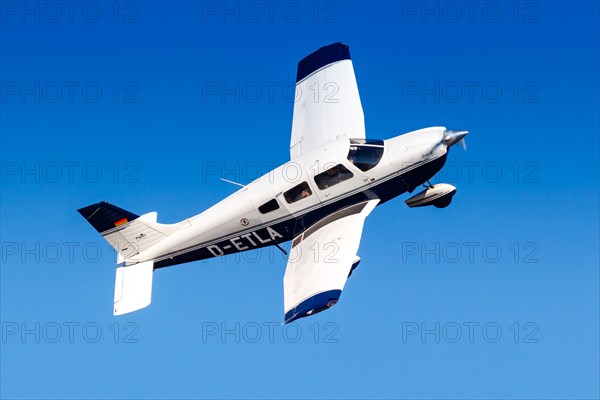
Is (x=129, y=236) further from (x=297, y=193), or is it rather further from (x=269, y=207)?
(x=297, y=193)

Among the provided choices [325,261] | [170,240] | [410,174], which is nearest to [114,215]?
[170,240]

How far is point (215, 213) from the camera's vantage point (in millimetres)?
27750

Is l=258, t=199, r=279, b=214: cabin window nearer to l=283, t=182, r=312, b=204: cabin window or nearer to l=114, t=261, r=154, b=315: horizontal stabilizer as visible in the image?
l=283, t=182, r=312, b=204: cabin window

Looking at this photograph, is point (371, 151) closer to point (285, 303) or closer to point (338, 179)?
point (338, 179)

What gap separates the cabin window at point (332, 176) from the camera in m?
26.5

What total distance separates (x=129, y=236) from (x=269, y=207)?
4969 millimetres

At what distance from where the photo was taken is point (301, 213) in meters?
27.0

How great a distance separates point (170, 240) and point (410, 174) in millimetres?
8284

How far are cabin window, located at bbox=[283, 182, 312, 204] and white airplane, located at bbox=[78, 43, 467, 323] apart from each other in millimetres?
32

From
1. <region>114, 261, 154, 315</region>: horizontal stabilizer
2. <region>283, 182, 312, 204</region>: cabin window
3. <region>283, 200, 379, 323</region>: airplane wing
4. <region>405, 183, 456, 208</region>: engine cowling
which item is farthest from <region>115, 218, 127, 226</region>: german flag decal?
<region>405, 183, 456, 208</region>: engine cowling

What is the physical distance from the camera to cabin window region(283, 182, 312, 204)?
2670cm

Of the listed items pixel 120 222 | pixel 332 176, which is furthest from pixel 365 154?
pixel 120 222

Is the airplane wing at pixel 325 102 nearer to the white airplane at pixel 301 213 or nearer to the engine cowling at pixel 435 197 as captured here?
the white airplane at pixel 301 213

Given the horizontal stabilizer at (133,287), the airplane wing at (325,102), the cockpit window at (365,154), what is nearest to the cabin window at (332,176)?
the cockpit window at (365,154)
